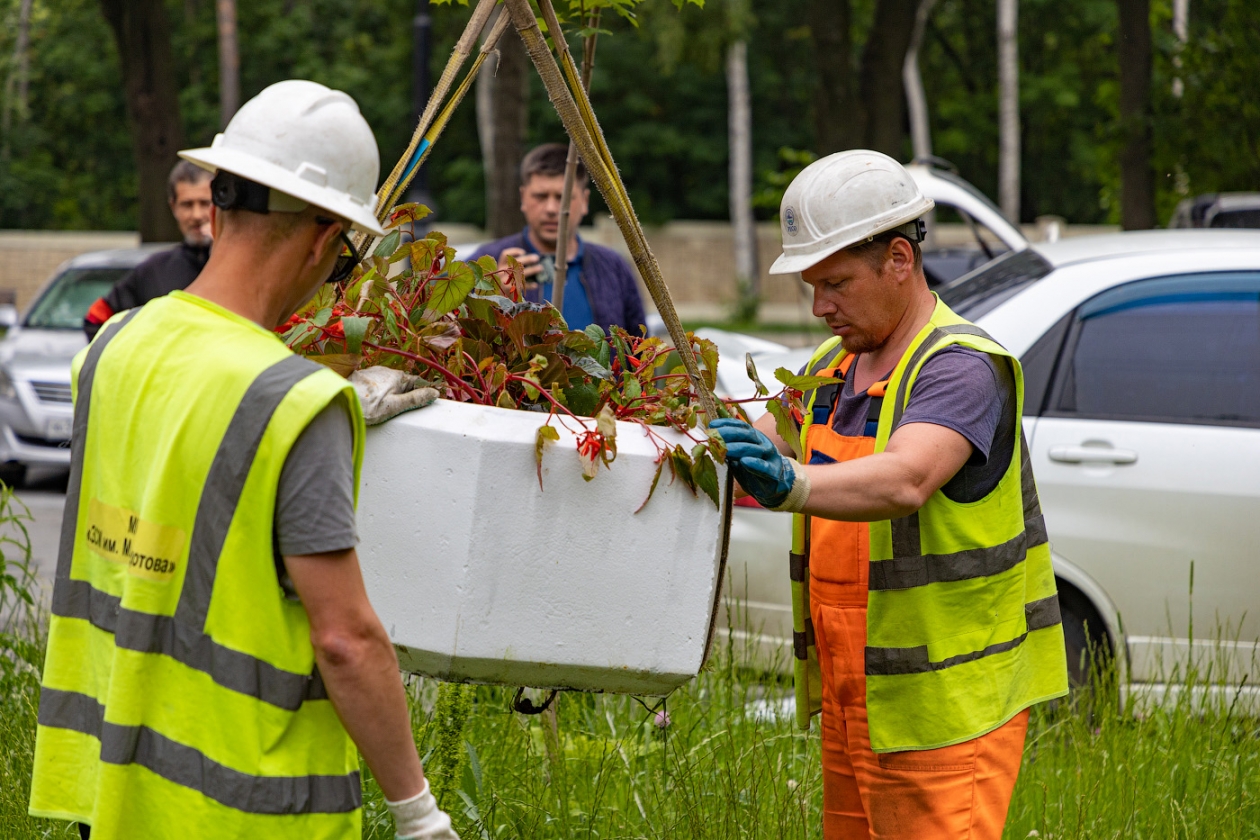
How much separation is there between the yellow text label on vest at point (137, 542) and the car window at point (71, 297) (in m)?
8.77

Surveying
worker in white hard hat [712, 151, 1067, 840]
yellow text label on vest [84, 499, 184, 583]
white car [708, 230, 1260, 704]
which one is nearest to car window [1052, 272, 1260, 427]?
white car [708, 230, 1260, 704]

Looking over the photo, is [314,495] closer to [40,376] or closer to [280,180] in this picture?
[280,180]

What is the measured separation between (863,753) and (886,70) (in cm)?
1313

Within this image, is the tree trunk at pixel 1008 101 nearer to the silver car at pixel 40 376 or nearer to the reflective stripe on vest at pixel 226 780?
the silver car at pixel 40 376

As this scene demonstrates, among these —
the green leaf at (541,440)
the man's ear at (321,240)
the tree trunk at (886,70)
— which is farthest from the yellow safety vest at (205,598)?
the tree trunk at (886,70)

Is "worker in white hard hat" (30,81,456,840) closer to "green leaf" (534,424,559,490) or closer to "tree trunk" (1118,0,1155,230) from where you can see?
"green leaf" (534,424,559,490)

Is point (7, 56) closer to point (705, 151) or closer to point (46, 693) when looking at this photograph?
point (705, 151)

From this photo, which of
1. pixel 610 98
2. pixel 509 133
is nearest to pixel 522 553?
pixel 509 133

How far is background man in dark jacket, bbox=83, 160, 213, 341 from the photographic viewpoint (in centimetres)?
A: 482

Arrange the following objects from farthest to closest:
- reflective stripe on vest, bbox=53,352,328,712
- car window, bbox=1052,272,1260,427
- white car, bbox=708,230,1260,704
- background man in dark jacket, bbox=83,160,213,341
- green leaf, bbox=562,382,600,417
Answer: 1. background man in dark jacket, bbox=83,160,213,341
2. car window, bbox=1052,272,1260,427
3. white car, bbox=708,230,1260,704
4. green leaf, bbox=562,382,600,417
5. reflective stripe on vest, bbox=53,352,328,712

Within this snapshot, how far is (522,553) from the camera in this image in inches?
72.8

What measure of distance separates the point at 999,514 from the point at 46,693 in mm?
1560

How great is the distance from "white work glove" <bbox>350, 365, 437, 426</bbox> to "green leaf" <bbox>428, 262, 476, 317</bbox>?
8.4 inches

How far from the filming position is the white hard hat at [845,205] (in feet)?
7.57
